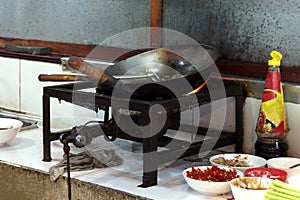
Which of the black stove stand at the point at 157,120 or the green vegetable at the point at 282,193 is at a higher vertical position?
the black stove stand at the point at 157,120

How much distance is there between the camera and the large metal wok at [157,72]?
6.75 ft

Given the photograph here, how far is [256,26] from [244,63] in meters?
0.16

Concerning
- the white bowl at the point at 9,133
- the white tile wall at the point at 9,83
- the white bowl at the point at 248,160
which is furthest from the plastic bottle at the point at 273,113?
the white tile wall at the point at 9,83

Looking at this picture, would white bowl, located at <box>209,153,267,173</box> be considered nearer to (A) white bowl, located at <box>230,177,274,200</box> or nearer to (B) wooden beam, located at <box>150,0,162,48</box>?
(A) white bowl, located at <box>230,177,274,200</box>

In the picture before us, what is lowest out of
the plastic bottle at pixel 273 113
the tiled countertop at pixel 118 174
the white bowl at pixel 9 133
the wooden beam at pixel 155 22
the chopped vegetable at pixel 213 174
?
the tiled countertop at pixel 118 174

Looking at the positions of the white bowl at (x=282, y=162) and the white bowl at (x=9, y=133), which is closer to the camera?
the white bowl at (x=282, y=162)

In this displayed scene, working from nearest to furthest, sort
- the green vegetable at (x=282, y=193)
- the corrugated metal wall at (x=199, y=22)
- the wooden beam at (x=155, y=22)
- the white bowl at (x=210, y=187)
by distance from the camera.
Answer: the green vegetable at (x=282, y=193)
the white bowl at (x=210, y=187)
the corrugated metal wall at (x=199, y=22)
the wooden beam at (x=155, y=22)

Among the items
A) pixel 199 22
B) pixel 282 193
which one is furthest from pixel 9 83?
pixel 282 193

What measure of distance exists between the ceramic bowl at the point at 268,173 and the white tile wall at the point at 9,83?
163 cm

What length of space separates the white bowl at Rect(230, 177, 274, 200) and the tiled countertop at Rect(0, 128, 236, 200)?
0.10 metres

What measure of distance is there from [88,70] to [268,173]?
734mm

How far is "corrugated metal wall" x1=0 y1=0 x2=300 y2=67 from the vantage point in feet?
7.48

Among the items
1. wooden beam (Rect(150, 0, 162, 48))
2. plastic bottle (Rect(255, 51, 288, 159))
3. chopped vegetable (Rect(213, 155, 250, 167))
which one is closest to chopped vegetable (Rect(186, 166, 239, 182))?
chopped vegetable (Rect(213, 155, 250, 167))

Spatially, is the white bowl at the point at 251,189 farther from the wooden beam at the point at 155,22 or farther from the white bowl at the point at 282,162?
the wooden beam at the point at 155,22
